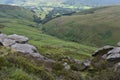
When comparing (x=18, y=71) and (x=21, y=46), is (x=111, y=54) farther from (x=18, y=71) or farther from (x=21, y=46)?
(x=18, y=71)

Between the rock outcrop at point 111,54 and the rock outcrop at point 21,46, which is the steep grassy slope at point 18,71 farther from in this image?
the rock outcrop at point 111,54

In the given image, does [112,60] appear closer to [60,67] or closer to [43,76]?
[60,67]

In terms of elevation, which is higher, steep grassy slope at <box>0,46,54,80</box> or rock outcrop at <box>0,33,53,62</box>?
steep grassy slope at <box>0,46,54,80</box>

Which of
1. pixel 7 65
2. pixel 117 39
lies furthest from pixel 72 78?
pixel 117 39

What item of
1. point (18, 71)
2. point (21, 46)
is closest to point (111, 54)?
point (21, 46)

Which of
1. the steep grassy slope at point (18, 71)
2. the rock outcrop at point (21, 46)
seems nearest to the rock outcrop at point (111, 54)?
the rock outcrop at point (21, 46)

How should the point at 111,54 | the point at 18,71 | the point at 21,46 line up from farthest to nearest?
the point at 111,54
the point at 21,46
the point at 18,71

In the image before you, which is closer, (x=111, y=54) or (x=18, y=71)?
(x=18, y=71)

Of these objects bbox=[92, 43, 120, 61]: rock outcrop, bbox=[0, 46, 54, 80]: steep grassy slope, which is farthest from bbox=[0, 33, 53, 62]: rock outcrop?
bbox=[0, 46, 54, 80]: steep grassy slope

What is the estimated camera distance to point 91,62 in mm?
40688

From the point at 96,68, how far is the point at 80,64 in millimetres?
2094

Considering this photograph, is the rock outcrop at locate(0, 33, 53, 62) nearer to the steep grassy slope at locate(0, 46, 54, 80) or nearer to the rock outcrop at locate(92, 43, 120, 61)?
the rock outcrop at locate(92, 43, 120, 61)

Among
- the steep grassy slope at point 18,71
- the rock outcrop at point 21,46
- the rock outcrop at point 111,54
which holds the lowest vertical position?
the rock outcrop at point 111,54

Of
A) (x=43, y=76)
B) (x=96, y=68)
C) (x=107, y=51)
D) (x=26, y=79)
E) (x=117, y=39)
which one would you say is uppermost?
(x=26, y=79)
